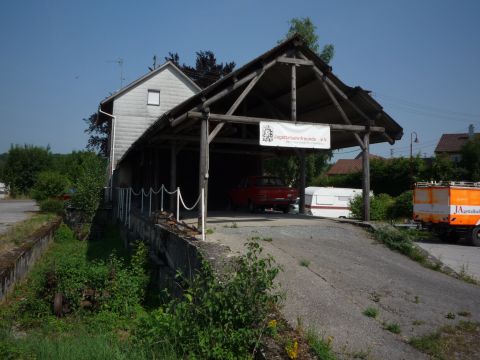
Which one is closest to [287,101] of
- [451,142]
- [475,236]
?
[475,236]

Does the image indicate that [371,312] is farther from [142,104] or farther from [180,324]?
[142,104]

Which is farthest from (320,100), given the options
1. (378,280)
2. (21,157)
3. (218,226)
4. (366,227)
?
(21,157)

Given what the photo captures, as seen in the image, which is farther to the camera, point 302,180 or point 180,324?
point 302,180

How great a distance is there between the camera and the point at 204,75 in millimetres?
35094

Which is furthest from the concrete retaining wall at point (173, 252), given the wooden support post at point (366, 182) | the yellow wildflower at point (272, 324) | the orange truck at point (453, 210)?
the orange truck at point (453, 210)

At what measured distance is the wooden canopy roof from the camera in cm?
1092

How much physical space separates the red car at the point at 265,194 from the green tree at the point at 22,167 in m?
42.0

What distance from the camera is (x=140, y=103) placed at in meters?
25.4

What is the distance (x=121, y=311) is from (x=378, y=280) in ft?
16.1

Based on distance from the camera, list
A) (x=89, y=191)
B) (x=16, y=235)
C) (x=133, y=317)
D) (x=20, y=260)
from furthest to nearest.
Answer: (x=89, y=191) → (x=16, y=235) → (x=20, y=260) → (x=133, y=317)

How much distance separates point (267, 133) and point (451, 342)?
7.10 m

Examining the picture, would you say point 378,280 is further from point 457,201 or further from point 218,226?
point 457,201

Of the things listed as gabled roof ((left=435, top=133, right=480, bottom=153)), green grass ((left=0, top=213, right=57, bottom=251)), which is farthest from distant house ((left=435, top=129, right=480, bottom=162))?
green grass ((left=0, top=213, right=57, bottom=251))

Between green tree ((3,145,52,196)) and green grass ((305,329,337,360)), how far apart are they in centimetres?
5311
